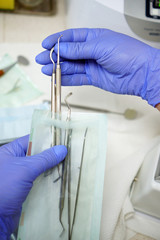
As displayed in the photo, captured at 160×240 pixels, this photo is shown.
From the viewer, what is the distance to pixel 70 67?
66cm

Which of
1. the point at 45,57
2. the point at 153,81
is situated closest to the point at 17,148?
the point at 45,57

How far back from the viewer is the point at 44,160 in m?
0.45

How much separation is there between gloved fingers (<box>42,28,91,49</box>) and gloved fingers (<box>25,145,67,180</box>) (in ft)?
1.02

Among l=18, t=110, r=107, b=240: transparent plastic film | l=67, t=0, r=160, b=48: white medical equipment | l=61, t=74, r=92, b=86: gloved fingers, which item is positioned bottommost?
l=18, t=110, r=107, b=240: transparent plastic film

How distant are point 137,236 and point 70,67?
0.56 m

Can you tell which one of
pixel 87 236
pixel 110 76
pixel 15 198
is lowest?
pixel 87 236

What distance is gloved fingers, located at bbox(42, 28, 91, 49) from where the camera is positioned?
58 centimetres

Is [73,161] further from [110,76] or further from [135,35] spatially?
[135,35]

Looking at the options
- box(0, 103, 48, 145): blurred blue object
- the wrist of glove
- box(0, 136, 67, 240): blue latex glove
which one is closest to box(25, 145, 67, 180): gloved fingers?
box(0, 136, 67, 240): blue latex glove

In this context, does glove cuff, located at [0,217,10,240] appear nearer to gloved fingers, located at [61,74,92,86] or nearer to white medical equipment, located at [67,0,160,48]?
gloved fingers, located at [61,74,92,86]

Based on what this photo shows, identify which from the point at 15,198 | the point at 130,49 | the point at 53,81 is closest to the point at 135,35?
the point at 130,49

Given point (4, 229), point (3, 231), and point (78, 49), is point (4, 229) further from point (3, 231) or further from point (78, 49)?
point (78, 49)

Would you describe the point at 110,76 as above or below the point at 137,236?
above

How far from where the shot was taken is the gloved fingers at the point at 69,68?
642 millimetres
